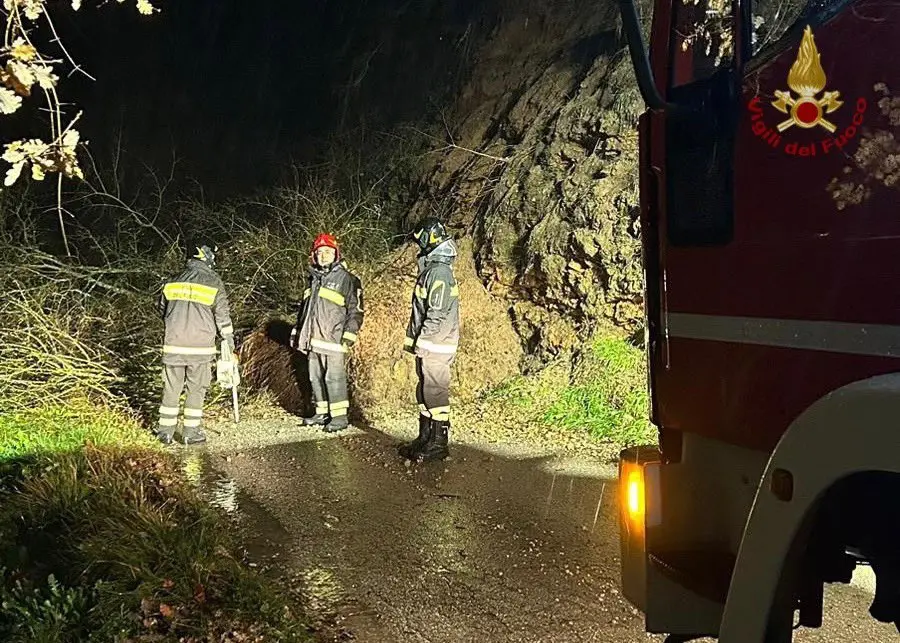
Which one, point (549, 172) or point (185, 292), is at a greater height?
point (549, 172)

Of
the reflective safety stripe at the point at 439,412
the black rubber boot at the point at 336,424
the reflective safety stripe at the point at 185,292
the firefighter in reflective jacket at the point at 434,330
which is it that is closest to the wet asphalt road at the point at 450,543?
the firefighter in reflective jacket at the point at 434,330

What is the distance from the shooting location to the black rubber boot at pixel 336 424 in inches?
312

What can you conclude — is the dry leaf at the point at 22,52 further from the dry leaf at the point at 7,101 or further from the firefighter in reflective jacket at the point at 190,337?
the firefighter in reflective jacket at the point at 190,337

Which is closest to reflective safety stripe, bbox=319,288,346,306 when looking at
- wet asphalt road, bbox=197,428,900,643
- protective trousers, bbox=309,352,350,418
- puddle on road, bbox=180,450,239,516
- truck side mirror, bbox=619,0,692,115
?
protective trousers, bbox=309,352,350,418

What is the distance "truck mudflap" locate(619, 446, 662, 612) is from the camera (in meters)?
2.51

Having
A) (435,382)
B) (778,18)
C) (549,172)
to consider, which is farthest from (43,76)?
(549,172)

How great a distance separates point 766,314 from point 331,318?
20.0 feet

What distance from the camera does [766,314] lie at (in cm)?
207

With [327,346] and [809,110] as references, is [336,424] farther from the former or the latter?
[809,110]

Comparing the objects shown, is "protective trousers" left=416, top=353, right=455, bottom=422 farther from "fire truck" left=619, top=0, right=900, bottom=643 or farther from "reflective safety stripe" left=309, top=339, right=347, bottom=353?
"fire truck" left=619, top=0, right=900, bottom=643

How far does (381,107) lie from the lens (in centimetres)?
1379

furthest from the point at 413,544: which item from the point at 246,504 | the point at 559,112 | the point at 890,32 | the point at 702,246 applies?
the point at 559,112

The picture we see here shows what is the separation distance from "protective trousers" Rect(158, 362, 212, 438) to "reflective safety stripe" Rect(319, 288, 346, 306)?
1.31 m

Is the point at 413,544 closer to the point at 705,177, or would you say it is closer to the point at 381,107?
the point at 705,177
